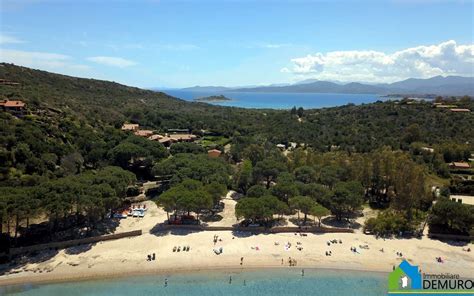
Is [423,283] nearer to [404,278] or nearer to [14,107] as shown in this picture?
[404,278]

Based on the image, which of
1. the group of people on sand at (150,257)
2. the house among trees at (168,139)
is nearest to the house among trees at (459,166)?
the group of people on sand at (150,257)

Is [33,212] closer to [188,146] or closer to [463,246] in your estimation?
[188,146]

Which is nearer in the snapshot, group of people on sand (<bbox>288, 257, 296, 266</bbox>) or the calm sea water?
the calm sea water

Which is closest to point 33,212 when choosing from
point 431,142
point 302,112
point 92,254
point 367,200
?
point 92,254

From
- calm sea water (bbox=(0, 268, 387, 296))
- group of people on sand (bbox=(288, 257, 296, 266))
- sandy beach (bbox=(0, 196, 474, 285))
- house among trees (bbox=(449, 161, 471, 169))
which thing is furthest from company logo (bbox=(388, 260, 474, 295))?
house among trees (bbox=(449, 161, 471, 169))

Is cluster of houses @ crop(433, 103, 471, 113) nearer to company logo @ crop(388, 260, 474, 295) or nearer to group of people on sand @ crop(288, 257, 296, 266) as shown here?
company logo @ crop(388, 260, 474, 295)

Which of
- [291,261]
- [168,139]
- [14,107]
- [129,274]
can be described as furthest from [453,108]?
[14,107]

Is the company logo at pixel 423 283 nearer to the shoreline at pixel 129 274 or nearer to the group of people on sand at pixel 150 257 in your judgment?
the shoreline at pixel 129 274
